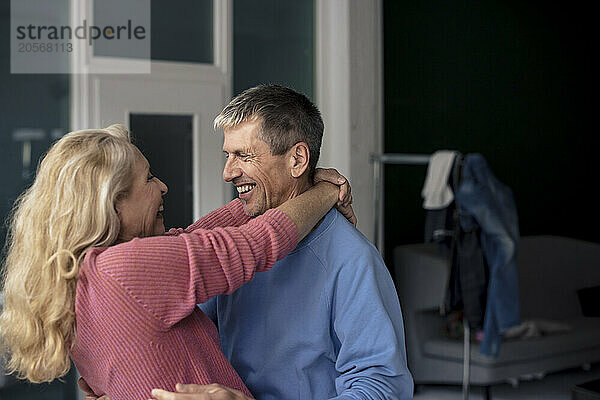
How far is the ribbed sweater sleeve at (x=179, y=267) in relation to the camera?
1271 mm

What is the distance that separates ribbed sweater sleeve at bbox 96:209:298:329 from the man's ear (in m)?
0.41

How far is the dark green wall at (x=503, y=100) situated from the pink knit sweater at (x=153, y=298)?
11.8 feet

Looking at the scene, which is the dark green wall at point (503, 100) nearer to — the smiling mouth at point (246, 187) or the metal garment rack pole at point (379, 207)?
the metal garment rack pole at point (379, 207)

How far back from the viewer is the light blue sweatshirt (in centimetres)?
155

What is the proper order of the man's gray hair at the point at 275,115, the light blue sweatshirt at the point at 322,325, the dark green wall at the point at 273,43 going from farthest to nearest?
the dark green wall at the point at 273,43 < the man's gray hair at the point at 275,115 < the light blue sweatshirt at the point at 322,325

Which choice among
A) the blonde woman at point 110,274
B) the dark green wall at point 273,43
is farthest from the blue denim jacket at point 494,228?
the blonde woman at point 110,274

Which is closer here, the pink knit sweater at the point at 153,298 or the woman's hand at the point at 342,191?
the pink knit sweater at the point at 153,298

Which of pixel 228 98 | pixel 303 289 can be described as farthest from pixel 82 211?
pixel 228 98

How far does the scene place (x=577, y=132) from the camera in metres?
6.07

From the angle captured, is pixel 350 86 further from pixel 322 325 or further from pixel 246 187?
pixel 322 325

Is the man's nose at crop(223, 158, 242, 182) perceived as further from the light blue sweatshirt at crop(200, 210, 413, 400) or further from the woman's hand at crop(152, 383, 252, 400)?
the woman's hand at crop(152, 383, 252, 400)

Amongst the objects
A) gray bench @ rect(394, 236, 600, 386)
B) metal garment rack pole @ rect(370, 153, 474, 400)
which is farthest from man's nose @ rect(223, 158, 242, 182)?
gray bench @ rect(394, 236, 600, 386)

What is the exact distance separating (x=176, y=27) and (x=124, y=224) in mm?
2463

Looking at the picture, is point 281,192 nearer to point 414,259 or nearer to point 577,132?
point 414,259
